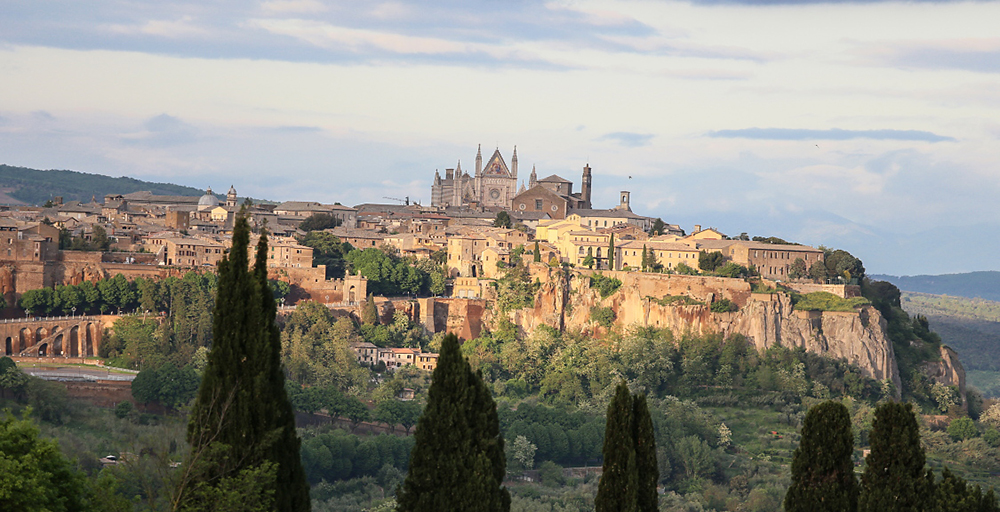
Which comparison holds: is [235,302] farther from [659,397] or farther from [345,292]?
[345,292]

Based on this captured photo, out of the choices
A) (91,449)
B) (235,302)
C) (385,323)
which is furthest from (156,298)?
(235,302)

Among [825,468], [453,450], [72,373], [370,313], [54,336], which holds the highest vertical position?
[370,313]

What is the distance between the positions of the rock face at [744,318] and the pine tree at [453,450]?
141 feet

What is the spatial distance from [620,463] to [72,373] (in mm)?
40812

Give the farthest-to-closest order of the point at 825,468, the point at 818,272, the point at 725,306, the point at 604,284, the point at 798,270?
1. the point at 798,270
2. the point at 818,272
3. the point at 604,284
4. the point at 725,306
5. the point at 825,468

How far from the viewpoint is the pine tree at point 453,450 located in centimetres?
2191

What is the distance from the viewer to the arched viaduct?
196 feet

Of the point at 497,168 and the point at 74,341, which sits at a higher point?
the point at 497,168

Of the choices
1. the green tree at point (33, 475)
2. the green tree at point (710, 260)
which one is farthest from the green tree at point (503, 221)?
the green tree at point (33, 475)

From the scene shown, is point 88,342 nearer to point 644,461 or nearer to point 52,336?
point 52,336

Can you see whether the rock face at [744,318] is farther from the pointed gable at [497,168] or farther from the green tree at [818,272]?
the pointed gable at [497,168]

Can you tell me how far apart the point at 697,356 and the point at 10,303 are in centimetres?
3138

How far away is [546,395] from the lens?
65812 millimetres

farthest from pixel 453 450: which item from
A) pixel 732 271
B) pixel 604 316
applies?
pixel 604 316
